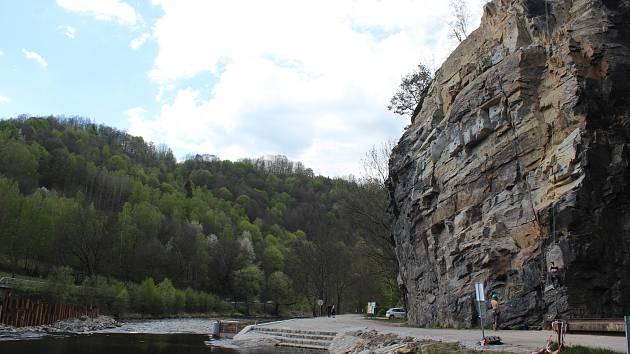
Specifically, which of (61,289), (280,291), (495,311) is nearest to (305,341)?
(495,311)

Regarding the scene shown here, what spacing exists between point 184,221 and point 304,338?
80878 mm

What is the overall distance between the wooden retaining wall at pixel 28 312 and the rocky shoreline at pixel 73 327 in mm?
1036

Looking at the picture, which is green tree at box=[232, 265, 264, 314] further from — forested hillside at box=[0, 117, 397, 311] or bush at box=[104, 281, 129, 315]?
bush at box=[104, 281, 129, 315]

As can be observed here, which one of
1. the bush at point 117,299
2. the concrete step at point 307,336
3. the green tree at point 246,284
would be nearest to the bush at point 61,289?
the bush at point 117,299

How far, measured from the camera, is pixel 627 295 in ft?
68.5

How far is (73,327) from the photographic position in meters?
43.1

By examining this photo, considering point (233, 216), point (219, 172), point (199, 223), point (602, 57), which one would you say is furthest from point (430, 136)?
point (219, 172)

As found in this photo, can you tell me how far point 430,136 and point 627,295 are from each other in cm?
1462

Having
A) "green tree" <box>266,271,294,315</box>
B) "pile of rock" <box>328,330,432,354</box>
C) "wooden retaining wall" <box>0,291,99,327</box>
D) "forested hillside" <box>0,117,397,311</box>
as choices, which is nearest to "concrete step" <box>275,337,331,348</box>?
"pile of rock" <box>328,330,432,354</box>

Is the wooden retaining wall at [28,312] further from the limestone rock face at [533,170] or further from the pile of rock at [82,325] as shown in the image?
the limestone rock face at [533,170]

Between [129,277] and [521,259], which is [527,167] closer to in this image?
[521,259]

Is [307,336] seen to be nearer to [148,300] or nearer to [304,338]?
[304,338]

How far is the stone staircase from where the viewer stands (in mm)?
27406

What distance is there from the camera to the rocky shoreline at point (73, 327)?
124 ft
